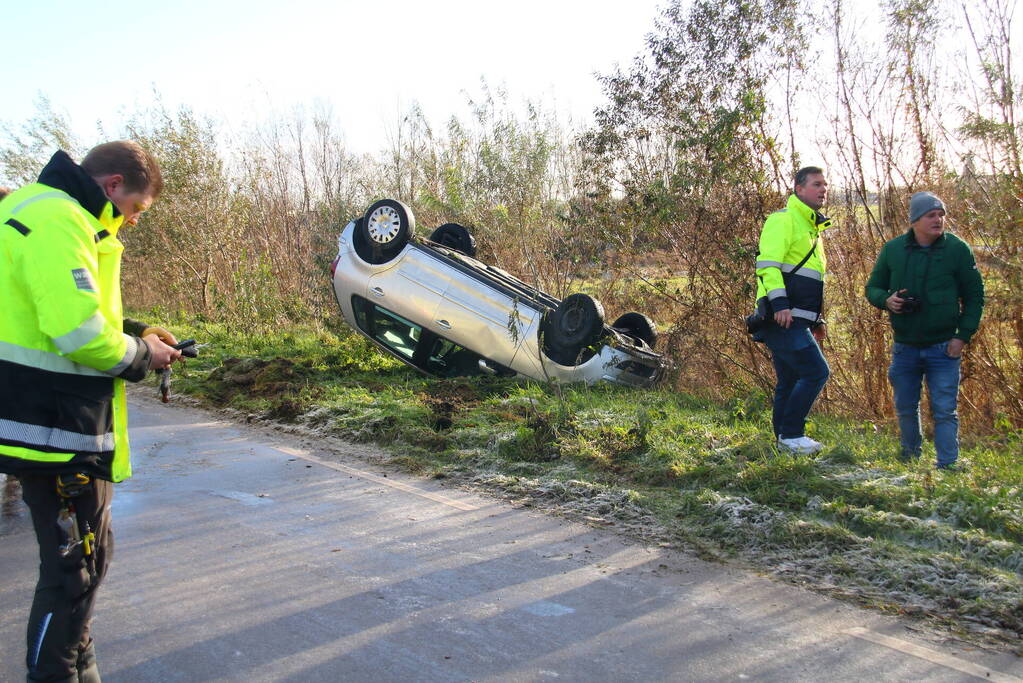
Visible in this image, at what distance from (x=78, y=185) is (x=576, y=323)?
681 cm

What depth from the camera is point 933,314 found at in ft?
20.2

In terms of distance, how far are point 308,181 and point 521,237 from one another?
1018cm

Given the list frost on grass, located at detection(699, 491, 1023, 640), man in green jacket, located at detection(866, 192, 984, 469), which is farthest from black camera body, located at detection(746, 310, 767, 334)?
frost on grass, located at detection(699, 491, 1023, 640)

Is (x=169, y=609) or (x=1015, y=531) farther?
(x=1015, y=531)

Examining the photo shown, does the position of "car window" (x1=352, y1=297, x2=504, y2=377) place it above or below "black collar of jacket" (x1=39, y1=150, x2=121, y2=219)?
below

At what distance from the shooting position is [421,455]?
7.46m

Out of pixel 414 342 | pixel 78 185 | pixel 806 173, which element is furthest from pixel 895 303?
pixel 414 342

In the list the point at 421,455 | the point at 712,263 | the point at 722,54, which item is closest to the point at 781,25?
the point at 722,54

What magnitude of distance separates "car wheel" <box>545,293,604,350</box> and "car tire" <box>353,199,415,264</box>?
7.01 ft

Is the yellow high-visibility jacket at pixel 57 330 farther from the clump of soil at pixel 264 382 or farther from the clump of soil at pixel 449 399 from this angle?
the clump of soil at pixel 264 382

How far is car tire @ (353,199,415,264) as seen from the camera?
10.3 m

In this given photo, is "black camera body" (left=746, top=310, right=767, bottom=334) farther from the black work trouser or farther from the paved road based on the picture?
the black work trouser

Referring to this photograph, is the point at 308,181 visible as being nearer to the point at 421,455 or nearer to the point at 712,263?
the point at 712,263

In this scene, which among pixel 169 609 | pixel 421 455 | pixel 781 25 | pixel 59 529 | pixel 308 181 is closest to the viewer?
pixel 59 529
